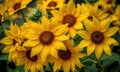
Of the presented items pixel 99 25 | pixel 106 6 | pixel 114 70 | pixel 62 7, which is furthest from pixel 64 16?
pixel 106 6

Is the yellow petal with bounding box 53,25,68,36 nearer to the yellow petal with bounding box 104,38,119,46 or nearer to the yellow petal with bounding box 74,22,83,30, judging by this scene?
the yellow petal with bounding box 74,22,83,30

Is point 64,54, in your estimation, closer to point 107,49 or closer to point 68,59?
point 68,59

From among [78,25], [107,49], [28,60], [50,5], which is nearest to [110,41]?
[107,49]

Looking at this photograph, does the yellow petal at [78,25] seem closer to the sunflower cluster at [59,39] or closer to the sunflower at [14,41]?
the sunflower cluster at [59,39]

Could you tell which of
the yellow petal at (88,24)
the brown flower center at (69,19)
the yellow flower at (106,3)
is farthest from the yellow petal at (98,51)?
the yellow flower at (106,3)

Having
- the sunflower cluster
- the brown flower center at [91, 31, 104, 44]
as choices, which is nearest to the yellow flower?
the sunflower cluster

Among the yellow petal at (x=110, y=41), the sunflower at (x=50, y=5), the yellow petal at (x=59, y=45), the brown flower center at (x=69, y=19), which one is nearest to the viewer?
the yellow petal at (x=59, y=45)
